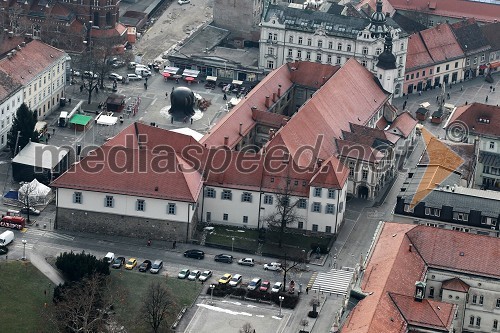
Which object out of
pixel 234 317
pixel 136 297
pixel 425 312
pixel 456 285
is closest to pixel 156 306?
pixel 136 297

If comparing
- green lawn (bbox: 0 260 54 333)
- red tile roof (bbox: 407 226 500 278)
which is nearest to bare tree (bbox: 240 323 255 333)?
red tile roof (bbox: 407 226 500 278)

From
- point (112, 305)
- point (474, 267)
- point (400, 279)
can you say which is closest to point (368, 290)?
point (400, 279)

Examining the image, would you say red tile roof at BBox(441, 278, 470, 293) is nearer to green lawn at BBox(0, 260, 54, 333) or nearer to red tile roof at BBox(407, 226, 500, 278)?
red tile roof at BBox(407, 226, 500, 278)

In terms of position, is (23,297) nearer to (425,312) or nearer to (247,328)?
(247,328)

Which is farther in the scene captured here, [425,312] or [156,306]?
[156,306]

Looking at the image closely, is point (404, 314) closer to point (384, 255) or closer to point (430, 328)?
point (430, 328)

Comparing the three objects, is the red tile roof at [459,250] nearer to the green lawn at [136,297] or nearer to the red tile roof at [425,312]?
the red tile roof at [425,312]
